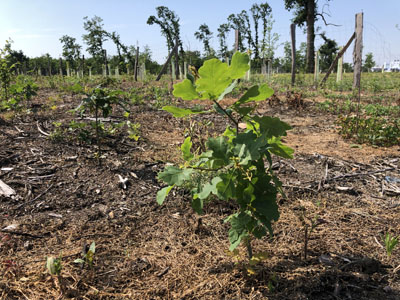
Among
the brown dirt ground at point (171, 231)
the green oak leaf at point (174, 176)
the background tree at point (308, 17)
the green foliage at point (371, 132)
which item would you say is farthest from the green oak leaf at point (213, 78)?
the background tree at point (308, 17)

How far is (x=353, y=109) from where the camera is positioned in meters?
6.66

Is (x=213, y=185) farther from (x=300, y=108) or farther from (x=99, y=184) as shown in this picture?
(x=300, y=108)

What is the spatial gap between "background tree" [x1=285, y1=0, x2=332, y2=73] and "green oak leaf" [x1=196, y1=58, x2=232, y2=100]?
24.5 m

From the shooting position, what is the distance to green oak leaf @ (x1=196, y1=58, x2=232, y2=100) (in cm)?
120

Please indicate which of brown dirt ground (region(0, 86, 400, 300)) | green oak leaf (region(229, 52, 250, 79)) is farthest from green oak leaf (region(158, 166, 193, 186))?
brown dirt ground (region(0, 86, 400, 300))

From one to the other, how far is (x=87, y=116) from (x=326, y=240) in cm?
483

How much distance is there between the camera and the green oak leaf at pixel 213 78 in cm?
120

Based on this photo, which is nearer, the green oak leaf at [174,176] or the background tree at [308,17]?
the green oak leaf at [174,176]

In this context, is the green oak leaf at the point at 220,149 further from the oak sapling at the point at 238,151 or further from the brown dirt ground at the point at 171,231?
the brown dirt ground at the point at 171,231

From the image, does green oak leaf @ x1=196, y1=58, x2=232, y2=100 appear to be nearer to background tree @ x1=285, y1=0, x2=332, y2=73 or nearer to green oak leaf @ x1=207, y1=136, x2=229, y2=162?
green oak leaf @ x1=207, y1=136, x2=229, y2=162

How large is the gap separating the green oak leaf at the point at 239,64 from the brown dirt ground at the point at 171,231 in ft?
3.07

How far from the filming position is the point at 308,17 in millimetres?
25641

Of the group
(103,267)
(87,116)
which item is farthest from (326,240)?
(87,116)

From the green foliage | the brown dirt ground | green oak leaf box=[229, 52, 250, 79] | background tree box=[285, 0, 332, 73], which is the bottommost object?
the brown dirt ground
